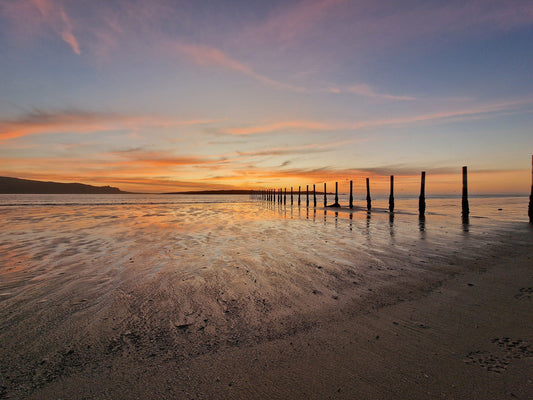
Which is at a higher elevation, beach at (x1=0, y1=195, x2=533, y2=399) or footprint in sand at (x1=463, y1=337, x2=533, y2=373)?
footprint in sand at (x1=463, y1=337, x2=533, y2=373)

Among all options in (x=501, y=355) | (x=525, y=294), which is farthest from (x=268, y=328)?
(x=525, y=294)

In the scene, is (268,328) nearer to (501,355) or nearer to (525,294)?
(501,355)

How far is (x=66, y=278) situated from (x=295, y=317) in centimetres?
486

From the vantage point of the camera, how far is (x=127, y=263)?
6.74 meters

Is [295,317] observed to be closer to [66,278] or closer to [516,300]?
[516,300]

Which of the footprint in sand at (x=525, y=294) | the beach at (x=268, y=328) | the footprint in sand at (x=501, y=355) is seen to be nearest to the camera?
the beach at (x=268, y=328)

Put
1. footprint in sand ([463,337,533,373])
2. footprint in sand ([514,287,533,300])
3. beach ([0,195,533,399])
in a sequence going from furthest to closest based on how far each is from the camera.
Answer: footprint in sand ([514,287,533,300])
footprint in sand ([463,337,533,373])
beach ([0,195,533,399])

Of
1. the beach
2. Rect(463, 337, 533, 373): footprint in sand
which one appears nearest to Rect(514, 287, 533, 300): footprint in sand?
the beach

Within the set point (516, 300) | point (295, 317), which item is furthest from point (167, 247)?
point (516, 300)

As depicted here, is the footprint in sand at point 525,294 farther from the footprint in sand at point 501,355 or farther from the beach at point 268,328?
the footprint in sand at point 501,355

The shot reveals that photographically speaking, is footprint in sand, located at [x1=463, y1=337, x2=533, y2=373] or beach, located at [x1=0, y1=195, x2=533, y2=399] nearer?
beach, located at [x1=0, y1=195, x2=533, y2=399]

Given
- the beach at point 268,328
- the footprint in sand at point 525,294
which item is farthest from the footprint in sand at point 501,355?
the footprint in sand at point 525,294

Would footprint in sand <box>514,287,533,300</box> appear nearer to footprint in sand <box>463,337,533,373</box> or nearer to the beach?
the beach

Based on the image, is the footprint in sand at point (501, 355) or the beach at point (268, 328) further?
the footprint in sand at point (501, 355)
